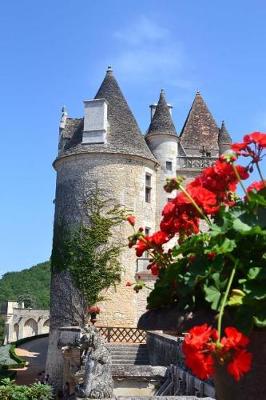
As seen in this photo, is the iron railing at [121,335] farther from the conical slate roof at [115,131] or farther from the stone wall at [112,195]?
the conical slate roof at [115,131]

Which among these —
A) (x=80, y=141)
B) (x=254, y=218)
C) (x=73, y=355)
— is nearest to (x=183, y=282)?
(x=254, y=218)

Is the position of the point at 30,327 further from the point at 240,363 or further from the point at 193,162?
the point at 240,363

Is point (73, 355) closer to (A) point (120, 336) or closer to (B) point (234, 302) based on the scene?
(A) point (120, 336)

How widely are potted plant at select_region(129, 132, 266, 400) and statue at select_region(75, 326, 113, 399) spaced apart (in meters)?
4.89

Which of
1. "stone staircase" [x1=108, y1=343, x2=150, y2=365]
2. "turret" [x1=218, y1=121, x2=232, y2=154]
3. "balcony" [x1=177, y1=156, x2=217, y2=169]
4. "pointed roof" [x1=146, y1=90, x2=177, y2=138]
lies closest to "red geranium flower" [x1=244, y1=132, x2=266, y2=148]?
"stone staircase" [x1=108, y1=343, x2=150, y2=365]

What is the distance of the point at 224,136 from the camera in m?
29.0

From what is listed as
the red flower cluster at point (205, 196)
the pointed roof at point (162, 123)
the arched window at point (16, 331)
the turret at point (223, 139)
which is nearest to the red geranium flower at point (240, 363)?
the red flower cluster at point (205, 196)

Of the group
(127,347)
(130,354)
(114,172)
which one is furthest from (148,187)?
(130,354)

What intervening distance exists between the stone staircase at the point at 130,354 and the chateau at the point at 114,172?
2831 mm

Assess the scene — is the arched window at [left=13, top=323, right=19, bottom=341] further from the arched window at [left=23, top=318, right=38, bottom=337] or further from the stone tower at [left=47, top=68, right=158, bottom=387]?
the stone tower at [left=47, top=68, right=158, bottom=387]

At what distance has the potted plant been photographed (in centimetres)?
200

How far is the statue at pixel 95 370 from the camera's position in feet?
23.4

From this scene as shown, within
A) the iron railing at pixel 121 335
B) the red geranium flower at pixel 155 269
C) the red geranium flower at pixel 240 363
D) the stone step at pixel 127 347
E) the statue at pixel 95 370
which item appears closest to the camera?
the red geranium flower at pixel 240 363

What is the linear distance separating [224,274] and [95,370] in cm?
570
